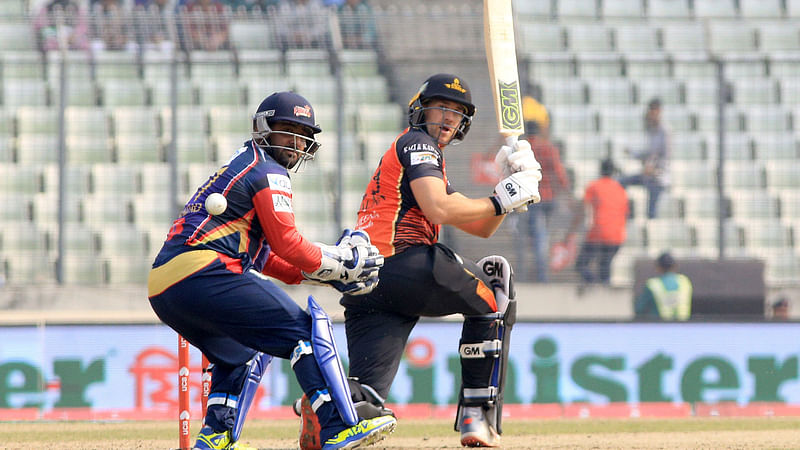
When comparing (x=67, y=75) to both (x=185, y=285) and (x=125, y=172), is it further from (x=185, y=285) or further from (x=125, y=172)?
(x=185, y=285)

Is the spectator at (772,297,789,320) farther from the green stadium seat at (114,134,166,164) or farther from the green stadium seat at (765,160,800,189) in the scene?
the green stadium seat at (114,134,166,164)

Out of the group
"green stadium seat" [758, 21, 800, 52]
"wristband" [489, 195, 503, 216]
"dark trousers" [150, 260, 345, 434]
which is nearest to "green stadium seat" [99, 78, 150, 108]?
"wristband" [489, 195, 503, 216]

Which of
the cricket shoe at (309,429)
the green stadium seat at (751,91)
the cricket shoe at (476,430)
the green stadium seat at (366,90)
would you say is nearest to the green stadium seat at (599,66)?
the green stadium seat at (751,91)

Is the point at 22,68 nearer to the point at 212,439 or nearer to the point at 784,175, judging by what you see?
the point at 212,439

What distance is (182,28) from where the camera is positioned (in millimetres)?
12477

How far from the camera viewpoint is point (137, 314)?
36.3 feet

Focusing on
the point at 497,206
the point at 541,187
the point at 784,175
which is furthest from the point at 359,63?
the point at 497,206

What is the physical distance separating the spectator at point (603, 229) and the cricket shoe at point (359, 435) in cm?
672

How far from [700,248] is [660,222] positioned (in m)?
0.49

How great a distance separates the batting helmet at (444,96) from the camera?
611 cm

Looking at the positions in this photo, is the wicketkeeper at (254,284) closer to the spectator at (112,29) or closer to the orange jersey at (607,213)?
the orange jersey at (607,213)

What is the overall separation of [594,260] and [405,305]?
6.04m

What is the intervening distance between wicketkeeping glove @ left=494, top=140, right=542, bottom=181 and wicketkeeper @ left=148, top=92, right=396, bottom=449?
1134 mm

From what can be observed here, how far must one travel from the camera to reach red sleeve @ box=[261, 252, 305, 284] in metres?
5.59
